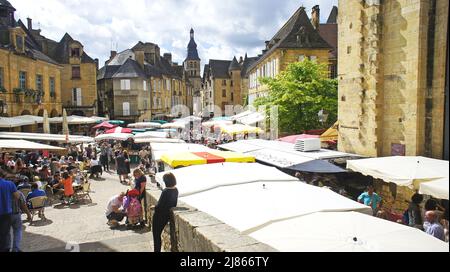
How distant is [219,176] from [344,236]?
12.2ft

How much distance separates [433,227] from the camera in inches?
250

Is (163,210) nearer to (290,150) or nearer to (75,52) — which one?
(290,150)

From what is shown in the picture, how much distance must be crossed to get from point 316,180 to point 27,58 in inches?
940

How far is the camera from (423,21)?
35.0 feet

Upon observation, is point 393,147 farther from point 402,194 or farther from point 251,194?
point 251,194

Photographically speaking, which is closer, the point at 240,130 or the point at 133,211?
the point at 133,211

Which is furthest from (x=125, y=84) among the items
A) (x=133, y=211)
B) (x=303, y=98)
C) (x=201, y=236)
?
(x=201, y=236)

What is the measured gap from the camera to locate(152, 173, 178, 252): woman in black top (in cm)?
569

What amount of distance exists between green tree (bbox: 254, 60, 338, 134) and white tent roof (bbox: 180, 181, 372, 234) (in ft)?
46.3

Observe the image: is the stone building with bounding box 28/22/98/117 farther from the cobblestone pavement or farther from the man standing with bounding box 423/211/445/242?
the man standing with bounding box 423/211/445/242

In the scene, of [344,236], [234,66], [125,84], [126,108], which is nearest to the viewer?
[344,236]

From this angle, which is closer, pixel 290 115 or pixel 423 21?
pixel 423 21

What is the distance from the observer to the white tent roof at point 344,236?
3.65 metres

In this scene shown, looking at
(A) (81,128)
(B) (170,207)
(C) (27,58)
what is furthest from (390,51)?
(A) (81,128)
